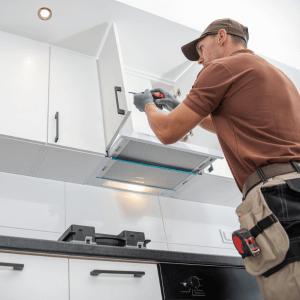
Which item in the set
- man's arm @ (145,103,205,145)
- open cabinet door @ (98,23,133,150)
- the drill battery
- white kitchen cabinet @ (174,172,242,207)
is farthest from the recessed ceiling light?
the drill battery

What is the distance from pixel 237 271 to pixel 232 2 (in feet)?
6.14

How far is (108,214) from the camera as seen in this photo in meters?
2.09

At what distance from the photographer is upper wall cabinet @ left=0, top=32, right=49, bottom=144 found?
169 cm

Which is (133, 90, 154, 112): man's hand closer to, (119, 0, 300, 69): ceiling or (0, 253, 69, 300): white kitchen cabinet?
(0, 253, 69, 300): white kitchen cabinet

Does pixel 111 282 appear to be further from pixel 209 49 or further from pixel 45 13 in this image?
pixel 45 13

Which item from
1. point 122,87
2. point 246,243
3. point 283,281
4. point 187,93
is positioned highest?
point 187,93

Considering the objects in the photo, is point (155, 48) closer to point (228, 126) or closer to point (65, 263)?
point (228, 126)

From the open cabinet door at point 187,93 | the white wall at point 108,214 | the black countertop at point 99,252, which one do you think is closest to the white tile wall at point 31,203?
the white wall at point 108,214

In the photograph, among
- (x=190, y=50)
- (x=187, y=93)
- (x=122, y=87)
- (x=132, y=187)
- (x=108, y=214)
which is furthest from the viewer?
(x=187, y=93)

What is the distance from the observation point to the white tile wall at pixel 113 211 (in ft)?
6.55

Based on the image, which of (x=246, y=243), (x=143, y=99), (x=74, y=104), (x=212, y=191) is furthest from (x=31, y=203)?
(x=246, y=243)

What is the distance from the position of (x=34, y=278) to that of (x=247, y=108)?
0.87 meters

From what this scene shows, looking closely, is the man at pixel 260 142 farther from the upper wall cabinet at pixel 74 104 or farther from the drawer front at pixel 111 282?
the upper wall cabinet at pixel 74 104

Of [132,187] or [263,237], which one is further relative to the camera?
[132,187]
